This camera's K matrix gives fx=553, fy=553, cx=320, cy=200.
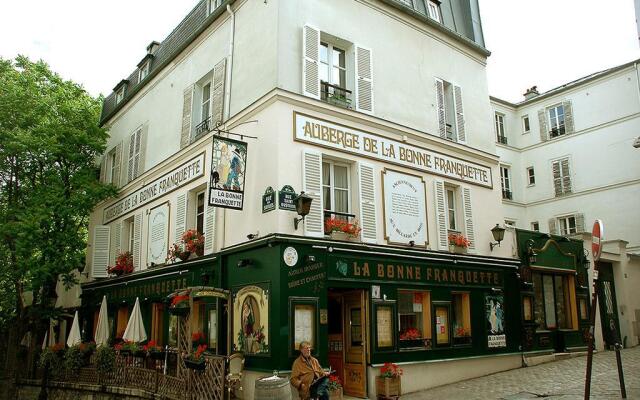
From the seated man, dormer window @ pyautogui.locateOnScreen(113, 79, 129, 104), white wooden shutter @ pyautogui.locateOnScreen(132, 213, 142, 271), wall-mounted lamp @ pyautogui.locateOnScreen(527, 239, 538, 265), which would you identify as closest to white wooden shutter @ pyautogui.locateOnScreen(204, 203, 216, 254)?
white wooden shutter @ pyautogui.locateOnScreen(132, 213, 142, 271)

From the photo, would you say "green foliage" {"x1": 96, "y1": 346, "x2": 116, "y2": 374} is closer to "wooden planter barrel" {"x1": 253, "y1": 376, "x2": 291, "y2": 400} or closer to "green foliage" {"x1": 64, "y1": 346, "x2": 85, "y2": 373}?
"green foliage" {"x1": 64, "y1": 346, "x2": 85, "y2": 373}

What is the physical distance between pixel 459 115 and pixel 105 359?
37.7 ft

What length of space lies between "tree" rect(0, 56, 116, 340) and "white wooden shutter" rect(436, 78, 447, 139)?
11.5 meters

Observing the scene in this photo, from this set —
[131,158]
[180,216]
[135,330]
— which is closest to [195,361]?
[135,330]

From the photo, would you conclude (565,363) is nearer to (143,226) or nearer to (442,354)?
(442,354)

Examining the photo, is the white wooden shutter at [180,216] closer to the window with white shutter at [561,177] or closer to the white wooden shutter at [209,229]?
the white wooden shutter at [209,229]

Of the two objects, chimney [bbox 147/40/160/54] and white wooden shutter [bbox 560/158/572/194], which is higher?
chimney [bbox 147/40/160/54]

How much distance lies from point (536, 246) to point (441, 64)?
612cm

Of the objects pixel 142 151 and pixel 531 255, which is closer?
pixel 531 255

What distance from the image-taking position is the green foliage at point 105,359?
45.5 ft

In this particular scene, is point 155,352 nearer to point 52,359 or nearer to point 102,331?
point 102,331

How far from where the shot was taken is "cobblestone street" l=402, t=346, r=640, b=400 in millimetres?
10281

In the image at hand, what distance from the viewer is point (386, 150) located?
522 inches

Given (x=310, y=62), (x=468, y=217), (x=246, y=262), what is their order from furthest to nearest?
(x=468, y=217) < (x=310, y=62) < (x=246, y=262)
